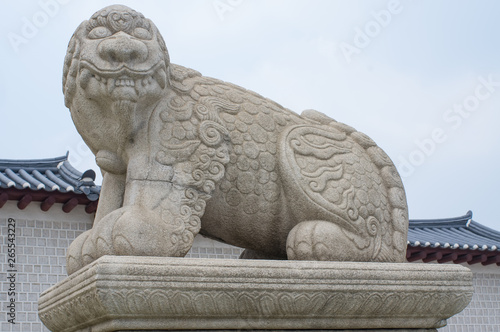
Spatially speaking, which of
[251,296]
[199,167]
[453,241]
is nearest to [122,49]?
[199,167]

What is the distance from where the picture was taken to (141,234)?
8.94 ft

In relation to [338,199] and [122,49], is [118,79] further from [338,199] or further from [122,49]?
[338,199]

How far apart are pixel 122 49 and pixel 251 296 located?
3.70 ft

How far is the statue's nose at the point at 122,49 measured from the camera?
2.85 metres

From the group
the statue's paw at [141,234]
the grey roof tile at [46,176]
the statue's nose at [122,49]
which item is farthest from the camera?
the grey roof tile at [46,176]

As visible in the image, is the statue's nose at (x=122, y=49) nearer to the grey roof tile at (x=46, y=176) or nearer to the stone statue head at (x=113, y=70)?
the stone statue head at (x=113, y=70)

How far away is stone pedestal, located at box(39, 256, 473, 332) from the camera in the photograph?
8.42 ft

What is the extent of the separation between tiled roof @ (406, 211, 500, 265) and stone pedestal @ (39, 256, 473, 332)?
757 centimetres

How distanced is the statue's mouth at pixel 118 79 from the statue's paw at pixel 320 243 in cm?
91

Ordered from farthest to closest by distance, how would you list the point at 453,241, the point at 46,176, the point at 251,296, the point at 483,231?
the point at 483,231, the point at 453,241, the point at 46,176, the point at 251,296

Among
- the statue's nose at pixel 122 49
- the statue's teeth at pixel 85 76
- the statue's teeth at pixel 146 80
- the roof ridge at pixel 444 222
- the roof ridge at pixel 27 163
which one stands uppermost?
the roof ridge at pixel 444 222

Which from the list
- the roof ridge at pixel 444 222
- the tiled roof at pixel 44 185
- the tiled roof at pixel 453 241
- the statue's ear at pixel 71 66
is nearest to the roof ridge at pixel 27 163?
the tiled roof at pixel 44 185

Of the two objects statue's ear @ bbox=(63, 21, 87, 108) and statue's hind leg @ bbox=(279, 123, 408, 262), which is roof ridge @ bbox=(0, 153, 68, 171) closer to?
statue's ear @ bbox=(63, 21, 87, 108)

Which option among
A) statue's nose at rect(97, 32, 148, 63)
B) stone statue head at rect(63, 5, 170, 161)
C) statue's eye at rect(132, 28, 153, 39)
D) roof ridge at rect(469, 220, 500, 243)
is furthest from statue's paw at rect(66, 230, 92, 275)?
roof ridge at rect(469, 220, 500, 243)
